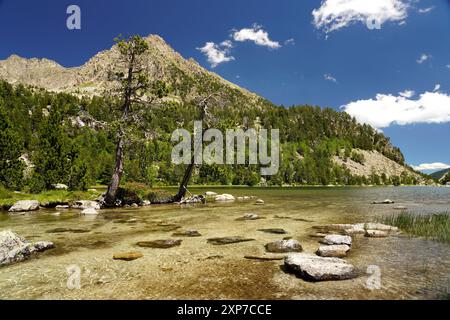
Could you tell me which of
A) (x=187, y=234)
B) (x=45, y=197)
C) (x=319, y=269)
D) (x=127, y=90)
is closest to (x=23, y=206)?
(x=45, y=197)

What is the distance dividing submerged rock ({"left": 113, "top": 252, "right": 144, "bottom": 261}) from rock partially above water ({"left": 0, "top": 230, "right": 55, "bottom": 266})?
4099 mm

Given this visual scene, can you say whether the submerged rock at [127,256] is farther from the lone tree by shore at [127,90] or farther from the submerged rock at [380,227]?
the lone tree by shore at [127,90]

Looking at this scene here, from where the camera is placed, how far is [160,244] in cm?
1599

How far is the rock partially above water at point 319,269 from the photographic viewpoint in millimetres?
10086

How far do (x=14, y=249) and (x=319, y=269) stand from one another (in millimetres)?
12919

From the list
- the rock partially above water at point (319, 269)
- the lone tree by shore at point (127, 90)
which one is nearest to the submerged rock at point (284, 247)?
the rock partially above water at point (319, 269)

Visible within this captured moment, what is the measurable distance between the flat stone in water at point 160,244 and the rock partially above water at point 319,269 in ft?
22.5

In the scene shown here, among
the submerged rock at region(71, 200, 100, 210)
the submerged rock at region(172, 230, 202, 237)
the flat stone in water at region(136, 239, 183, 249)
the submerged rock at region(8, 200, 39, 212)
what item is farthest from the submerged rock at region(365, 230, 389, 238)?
the submerged rock at region(8, 200, 39, 212)

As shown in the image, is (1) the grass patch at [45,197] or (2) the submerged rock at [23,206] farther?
(1) the grass patch at [45,197]

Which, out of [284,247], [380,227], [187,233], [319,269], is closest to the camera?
[319,269]

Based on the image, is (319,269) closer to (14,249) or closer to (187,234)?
(187,234)

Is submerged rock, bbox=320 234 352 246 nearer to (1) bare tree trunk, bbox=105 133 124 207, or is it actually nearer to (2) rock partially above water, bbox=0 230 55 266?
(2) rock partially above water, bbox=0 230 55 266

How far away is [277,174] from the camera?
195375 mm
